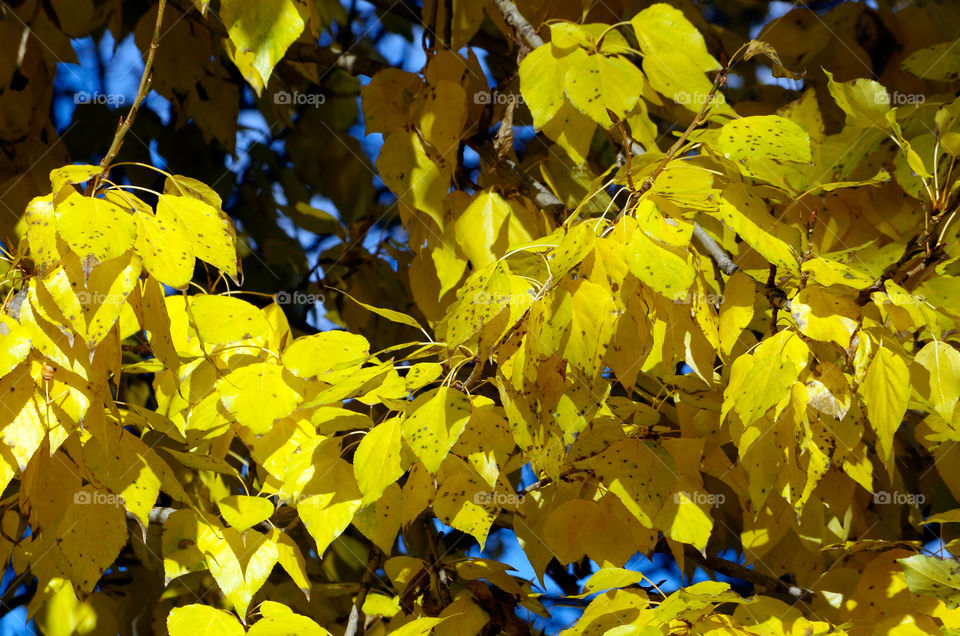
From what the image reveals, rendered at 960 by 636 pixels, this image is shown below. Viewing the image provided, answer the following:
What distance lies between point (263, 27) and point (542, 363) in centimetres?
45

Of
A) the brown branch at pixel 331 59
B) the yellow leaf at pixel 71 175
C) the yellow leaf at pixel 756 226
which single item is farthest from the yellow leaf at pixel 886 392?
the brown branch at pixel 331 59

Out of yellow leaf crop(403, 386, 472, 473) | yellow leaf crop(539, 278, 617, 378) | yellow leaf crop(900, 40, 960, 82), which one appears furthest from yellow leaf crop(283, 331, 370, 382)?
yellow leaf crop(900, 40, 960, 82)

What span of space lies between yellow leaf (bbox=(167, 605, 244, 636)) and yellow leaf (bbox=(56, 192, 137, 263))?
1.15ft

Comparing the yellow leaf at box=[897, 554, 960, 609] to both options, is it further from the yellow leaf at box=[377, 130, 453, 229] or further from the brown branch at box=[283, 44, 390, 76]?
the brown branch at box=[283, 44, 390, 76]

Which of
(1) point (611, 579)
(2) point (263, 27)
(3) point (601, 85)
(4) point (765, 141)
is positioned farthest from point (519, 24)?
(1) point (611, 579)

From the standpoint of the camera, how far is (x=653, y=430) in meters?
0.99

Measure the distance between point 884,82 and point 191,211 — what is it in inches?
45.9

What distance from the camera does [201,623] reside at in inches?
32.8

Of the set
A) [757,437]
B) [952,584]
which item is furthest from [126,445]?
[952,584]

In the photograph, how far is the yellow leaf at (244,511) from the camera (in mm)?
857

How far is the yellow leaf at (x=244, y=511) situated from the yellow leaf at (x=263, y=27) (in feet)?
1.37

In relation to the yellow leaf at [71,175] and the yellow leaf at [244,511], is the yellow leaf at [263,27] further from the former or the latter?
the yellow leaf at [244,511]

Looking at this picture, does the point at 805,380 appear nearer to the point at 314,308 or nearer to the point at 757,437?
the point at 757,437

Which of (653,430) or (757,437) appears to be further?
(653,430)
